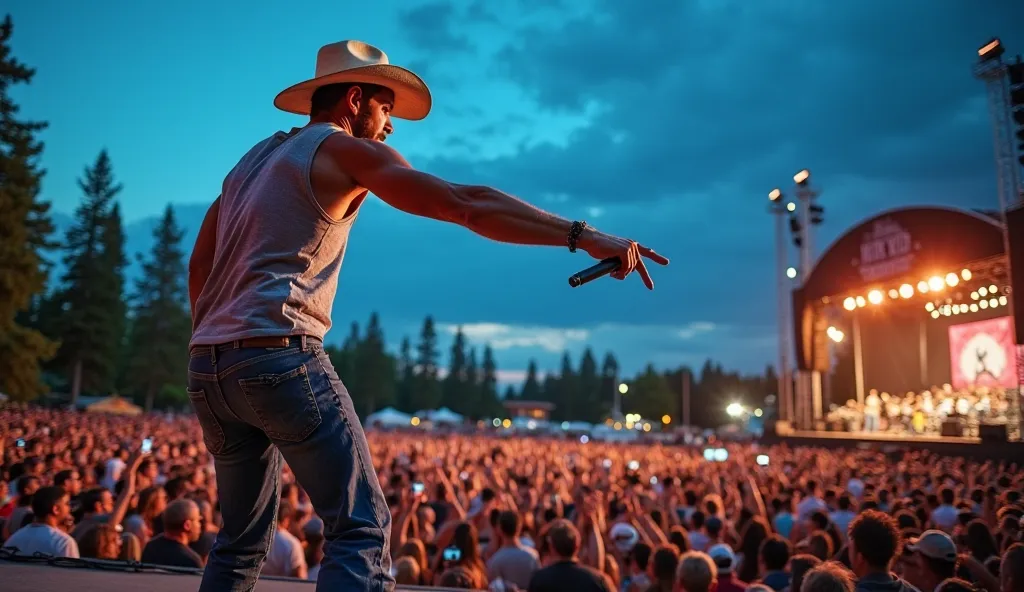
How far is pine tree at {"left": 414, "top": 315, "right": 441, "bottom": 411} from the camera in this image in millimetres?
83062

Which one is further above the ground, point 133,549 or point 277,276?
point 277,276

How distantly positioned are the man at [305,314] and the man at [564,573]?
248 centimetres

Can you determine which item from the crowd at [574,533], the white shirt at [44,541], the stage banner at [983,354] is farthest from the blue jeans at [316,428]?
the stage banner at [983,354]

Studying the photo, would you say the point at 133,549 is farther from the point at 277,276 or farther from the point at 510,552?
the point at 277,276

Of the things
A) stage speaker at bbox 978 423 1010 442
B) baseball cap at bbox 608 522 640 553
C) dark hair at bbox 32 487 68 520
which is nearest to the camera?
dark hair at bbox 32 487 68 520

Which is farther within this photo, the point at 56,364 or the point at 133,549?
the point at 56,364

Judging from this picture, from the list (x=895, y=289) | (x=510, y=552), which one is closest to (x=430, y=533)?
(x=510, y=552)

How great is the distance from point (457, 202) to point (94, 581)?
2.16 metres

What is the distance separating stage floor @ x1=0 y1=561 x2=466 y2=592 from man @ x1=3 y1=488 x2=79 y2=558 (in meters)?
1.36

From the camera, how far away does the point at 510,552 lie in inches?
219

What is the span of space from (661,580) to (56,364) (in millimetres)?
43913

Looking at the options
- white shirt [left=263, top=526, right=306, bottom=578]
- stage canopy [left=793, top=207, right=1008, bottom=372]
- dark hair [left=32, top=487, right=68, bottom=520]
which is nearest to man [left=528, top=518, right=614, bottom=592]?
white shirt [left=263, top=526, right=306, bottom=578]

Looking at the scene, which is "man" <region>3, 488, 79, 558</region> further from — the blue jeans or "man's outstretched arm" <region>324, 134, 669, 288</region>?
"man's outstretched arm" <region>324, 134, 669, 288</region>

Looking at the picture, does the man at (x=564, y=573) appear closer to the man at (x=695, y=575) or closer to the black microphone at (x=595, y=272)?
the man at (x=695, y=575)
